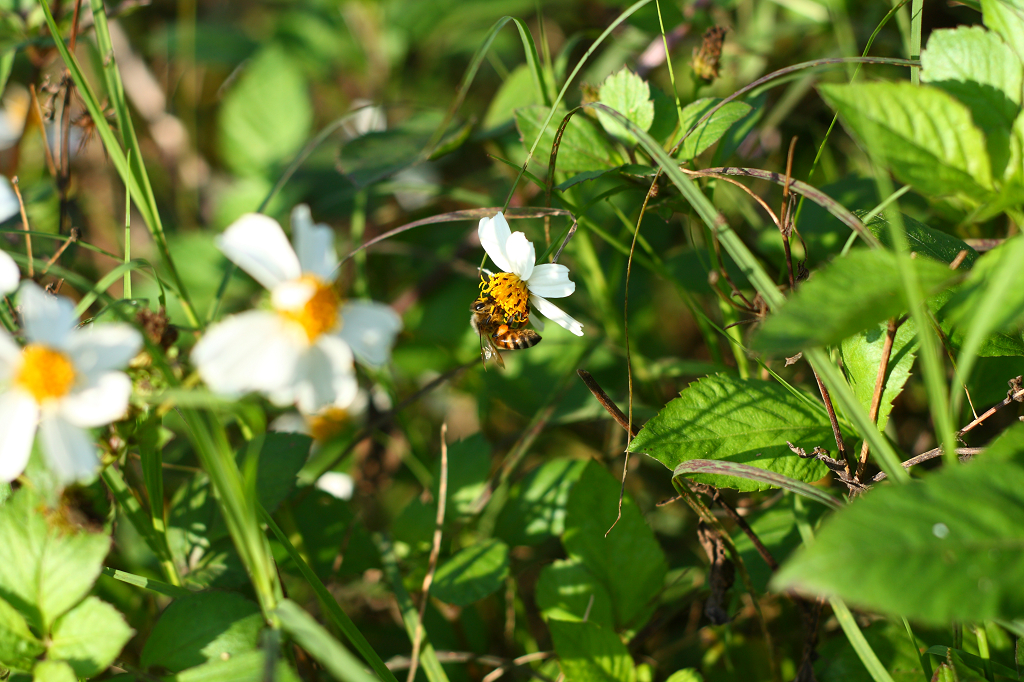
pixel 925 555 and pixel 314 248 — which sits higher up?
pixel 314 248

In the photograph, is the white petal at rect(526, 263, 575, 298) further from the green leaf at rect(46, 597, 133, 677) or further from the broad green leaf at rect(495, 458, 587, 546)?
the green leaf at rect(46, 597, 133, 677)

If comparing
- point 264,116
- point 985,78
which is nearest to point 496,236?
point 985,78

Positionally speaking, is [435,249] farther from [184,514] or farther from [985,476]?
[985,476]

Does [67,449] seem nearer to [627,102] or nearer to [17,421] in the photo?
[17,421]

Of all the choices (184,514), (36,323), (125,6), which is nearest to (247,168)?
(125,6)

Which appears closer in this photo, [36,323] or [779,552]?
[36,323]

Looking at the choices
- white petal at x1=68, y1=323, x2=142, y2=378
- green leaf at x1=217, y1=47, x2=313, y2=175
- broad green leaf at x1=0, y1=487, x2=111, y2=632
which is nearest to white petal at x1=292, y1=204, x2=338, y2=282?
white petal at x1=68, y1=323, x2=142, y2=378
